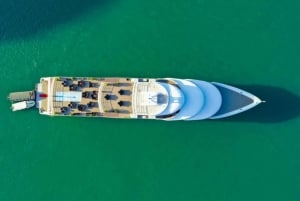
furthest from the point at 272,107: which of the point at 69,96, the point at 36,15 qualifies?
the point at 36,15

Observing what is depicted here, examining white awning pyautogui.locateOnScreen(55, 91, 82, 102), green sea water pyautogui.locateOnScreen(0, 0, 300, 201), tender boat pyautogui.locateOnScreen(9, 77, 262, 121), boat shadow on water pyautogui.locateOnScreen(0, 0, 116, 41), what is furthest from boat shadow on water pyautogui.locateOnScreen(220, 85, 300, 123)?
boat shadow on water pyautogui.locateOnScreen(0, 0, 116, 41)

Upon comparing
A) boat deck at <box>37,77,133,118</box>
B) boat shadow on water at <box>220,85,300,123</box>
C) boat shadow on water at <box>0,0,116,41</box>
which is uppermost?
boat shadow on water at <box>0,0,116,41</box>

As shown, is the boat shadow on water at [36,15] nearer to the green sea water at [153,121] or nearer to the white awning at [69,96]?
the green sea water at [153,121]

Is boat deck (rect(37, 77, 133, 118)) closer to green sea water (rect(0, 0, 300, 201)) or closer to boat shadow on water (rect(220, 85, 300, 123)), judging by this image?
green sea water (rect(0, 0, 300, 201))

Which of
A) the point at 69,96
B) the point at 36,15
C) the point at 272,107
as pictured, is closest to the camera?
the point at 272,107

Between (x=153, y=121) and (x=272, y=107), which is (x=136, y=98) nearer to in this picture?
(x=153, y=121)

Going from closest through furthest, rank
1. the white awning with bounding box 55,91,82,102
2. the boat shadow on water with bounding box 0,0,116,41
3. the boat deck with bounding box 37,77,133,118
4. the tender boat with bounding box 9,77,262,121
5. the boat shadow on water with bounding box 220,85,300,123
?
the tender boat with bounding box 9,77,262,121 < the boat deck with bounding box 37,77,133,118 < the boat shadow on water with bounding box 220,85,300,123 < the white awning with bounding box 55,91,82,102 < the boat shadow on water with bounding box 0,0,116,41
